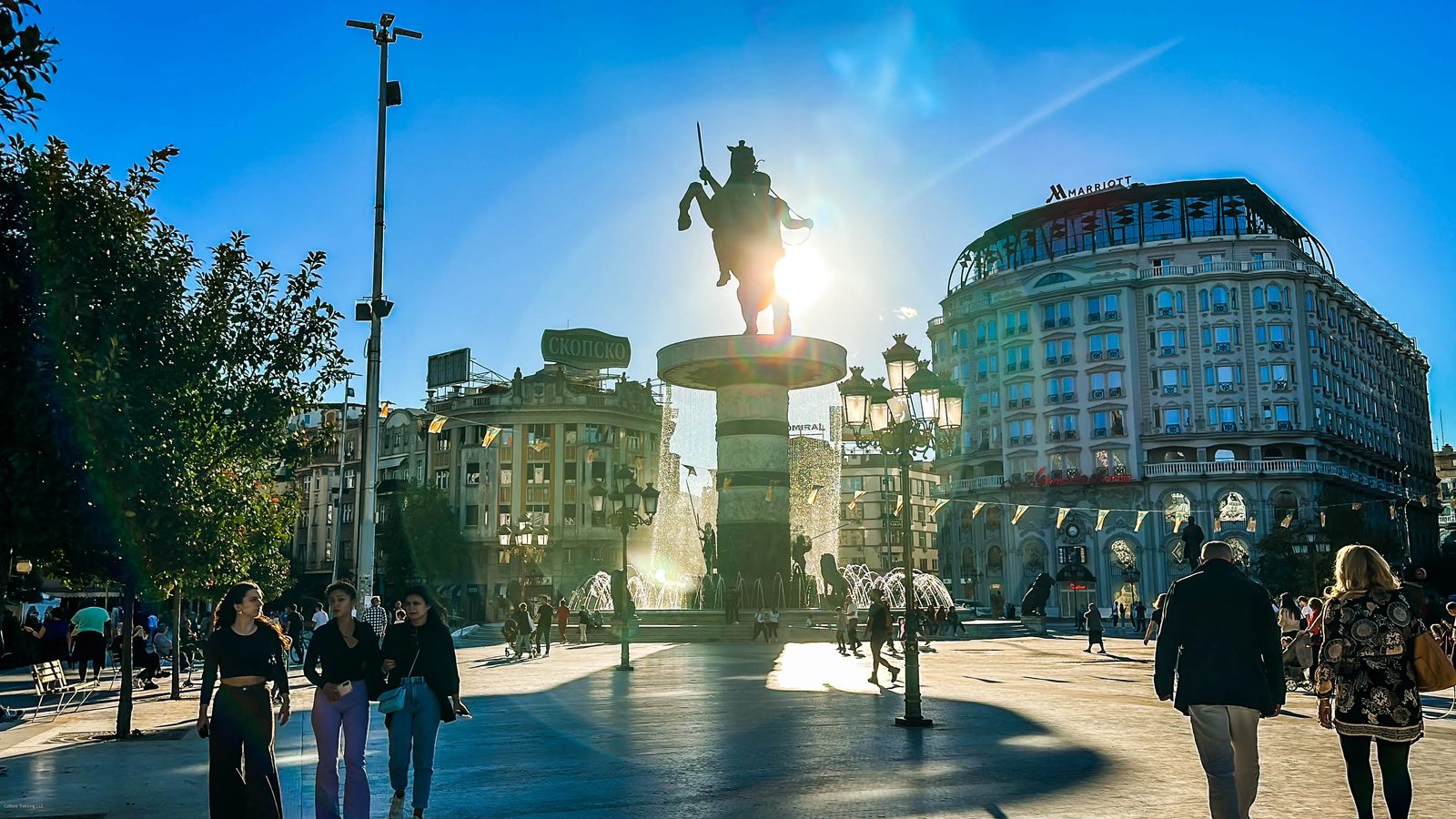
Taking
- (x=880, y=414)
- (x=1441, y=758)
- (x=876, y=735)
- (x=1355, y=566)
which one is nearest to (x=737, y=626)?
(x=880, y=414)

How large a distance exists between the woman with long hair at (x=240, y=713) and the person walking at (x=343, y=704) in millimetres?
345

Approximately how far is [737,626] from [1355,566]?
95.3 ft

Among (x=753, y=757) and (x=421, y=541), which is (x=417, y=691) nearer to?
(x=753, y=757)

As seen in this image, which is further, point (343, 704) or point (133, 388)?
point (133, 388)

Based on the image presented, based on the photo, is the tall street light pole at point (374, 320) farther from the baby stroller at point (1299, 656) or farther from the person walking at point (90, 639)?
the baby stroller at point (1299, 656)

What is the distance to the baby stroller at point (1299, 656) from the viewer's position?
1811 cm

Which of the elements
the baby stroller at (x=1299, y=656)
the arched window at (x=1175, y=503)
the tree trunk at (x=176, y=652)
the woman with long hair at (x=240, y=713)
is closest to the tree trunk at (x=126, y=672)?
the tree trunk at (x=176, y=652)

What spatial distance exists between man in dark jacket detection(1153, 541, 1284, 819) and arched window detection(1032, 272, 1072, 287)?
8401 cm

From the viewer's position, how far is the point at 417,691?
8.80m

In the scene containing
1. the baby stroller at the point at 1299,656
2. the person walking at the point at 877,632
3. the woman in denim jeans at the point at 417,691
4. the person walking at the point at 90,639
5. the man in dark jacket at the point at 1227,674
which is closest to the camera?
the man in dark jacket at the point at 1227,674

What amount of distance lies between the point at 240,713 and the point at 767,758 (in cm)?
555

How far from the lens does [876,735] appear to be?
13781 mm

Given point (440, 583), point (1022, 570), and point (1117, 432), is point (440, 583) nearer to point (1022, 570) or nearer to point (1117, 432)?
point (1022, 570)

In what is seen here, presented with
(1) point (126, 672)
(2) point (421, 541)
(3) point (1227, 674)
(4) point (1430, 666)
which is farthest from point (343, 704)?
(2) point (421, 541)
